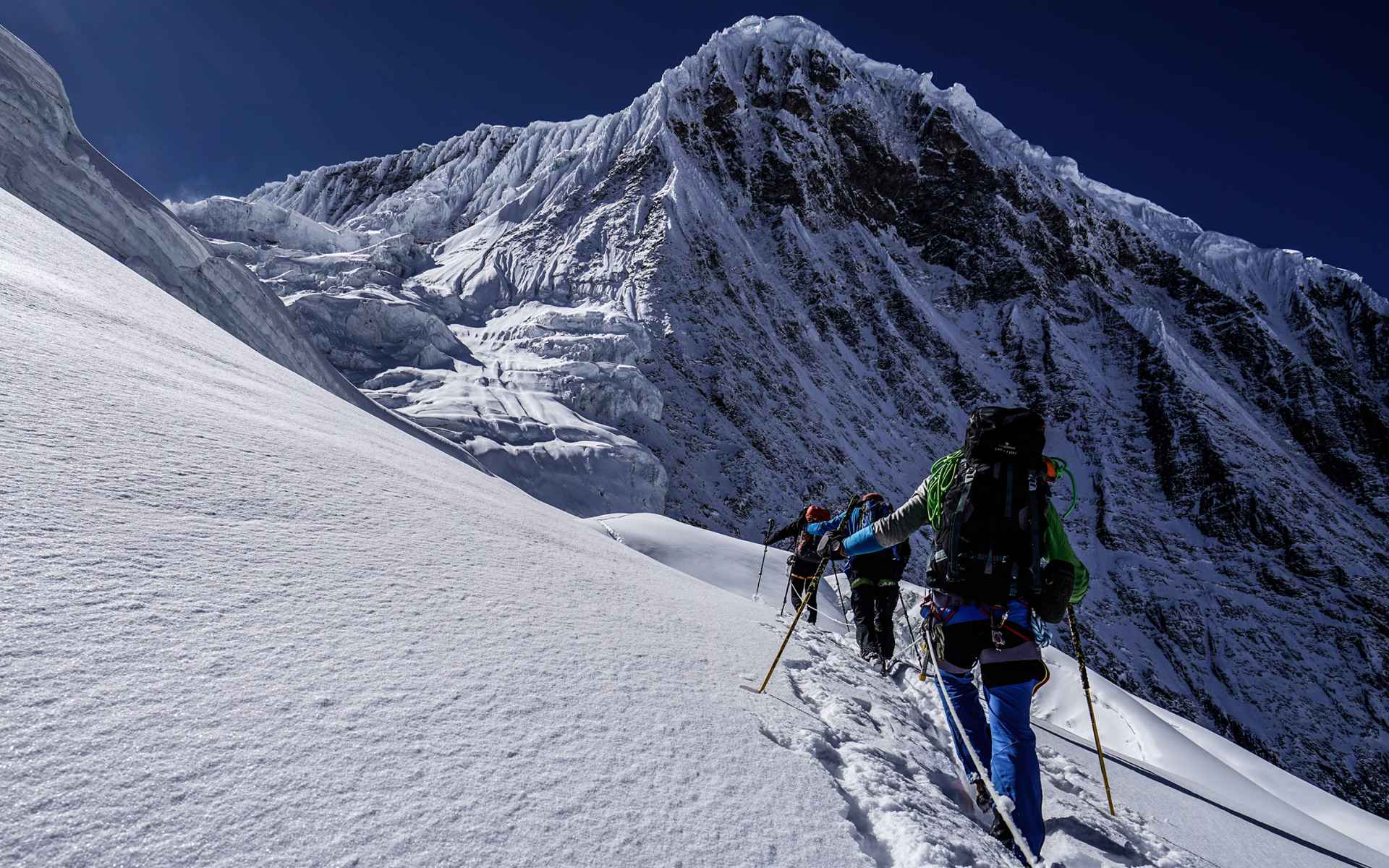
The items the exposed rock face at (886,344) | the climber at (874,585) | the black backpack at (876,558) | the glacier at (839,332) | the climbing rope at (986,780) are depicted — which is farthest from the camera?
the exposed rock face at (886,344)

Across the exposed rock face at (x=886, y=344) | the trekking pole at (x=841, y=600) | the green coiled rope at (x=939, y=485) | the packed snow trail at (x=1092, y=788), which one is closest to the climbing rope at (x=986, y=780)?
the packed snow trail at (x=1092, y=788)

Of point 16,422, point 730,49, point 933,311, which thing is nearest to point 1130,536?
point 933,311

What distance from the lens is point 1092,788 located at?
363 centimetres

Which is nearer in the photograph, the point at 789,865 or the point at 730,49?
the point at 789,865

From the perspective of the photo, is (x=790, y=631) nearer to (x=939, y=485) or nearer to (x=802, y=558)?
(x=939, y=485)

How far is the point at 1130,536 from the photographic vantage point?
47.2 m

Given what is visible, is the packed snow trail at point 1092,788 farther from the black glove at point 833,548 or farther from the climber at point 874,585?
the black glove at point 833,548

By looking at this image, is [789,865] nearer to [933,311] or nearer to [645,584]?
[645,584]

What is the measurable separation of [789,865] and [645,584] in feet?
9.26

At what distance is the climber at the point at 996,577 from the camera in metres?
2.93

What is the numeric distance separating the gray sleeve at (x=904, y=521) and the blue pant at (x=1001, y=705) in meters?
0.58

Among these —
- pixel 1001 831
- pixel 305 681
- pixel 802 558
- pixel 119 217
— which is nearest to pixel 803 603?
pixel 1001 831

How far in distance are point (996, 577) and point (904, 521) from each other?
Answer: 0.67 metres

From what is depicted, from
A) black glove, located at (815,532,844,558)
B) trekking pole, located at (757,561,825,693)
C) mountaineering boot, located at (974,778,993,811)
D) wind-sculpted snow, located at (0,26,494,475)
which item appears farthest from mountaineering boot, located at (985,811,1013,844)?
wind-sculpted snow, located at (0,26,494,475)
